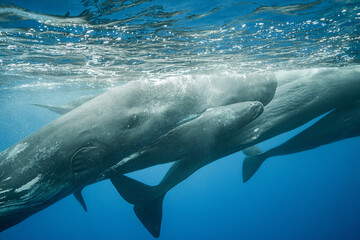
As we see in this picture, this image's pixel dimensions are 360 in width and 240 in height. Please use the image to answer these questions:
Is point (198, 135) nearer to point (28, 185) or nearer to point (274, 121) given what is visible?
point (274, 121)

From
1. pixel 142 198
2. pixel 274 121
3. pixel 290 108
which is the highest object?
pixel 290 108

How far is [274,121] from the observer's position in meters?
4.75

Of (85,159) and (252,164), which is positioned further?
(252,164)

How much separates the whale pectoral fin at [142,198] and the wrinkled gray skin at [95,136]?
1.78ft

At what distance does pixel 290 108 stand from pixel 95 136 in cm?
428

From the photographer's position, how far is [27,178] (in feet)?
10.5

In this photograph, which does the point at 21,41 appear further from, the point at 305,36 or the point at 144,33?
the point at 305,36

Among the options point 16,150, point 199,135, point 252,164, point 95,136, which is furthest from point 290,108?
point 16,150

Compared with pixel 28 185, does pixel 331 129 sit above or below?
below

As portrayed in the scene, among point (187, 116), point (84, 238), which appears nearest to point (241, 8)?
point (187, 116)

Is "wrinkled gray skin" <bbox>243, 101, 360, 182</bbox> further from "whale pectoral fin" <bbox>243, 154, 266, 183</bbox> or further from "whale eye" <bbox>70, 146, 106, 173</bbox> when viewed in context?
"whale eye" <bbox>70, 146, 106, 173</bbox>

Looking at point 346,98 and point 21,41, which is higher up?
point 21,41

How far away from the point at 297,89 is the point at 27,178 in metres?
5.86

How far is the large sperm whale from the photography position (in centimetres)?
440
